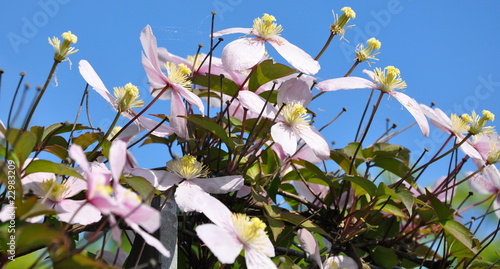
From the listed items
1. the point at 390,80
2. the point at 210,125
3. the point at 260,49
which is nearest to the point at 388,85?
the point at 390,80

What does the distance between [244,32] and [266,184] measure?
0.26m

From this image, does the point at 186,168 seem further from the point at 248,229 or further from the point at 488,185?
the point at 488,185

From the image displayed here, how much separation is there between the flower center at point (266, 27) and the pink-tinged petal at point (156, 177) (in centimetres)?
29

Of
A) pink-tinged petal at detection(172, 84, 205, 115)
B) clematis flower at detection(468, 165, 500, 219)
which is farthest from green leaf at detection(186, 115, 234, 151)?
clematis flower at detection(468, 165, 500, 219)

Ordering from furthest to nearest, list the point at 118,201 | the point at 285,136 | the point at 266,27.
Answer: the point at 266,27 → the point at 285,136 → the point at 118,201

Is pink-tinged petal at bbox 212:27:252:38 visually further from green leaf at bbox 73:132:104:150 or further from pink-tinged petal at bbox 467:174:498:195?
pink-tinged petal at bbox 467:174:498:195

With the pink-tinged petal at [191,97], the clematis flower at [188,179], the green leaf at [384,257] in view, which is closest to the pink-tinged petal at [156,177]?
the clematis flower at [188,179]

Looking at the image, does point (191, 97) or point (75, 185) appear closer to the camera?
point (75, 185)

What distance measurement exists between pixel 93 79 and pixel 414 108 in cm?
52

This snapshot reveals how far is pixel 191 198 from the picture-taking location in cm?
72

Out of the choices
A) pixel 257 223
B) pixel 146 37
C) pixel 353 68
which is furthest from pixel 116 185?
pixel 353 68

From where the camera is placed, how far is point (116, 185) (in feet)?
1.57

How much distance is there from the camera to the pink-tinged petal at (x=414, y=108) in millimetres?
922

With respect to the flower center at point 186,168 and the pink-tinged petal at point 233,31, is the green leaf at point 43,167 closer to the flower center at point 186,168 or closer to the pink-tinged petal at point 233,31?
the flower center at point 186,168
